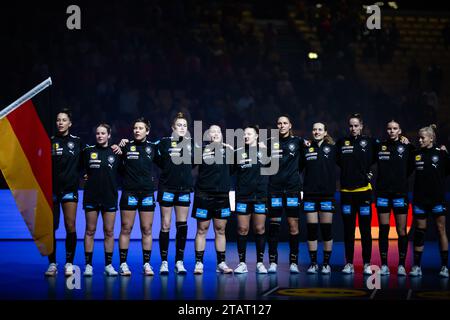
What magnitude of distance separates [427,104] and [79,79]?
7683 mm

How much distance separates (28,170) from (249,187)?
2631mm

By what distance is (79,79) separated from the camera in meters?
15.5

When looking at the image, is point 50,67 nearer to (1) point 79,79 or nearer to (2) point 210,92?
(1) point 79,79

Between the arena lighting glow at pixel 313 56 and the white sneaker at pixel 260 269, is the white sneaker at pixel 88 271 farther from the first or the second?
the arena lighting glow at pixel 313 56

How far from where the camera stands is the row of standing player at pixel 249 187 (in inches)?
366

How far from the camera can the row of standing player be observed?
30.5 ft

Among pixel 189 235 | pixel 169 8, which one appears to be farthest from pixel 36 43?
pixel 189 235

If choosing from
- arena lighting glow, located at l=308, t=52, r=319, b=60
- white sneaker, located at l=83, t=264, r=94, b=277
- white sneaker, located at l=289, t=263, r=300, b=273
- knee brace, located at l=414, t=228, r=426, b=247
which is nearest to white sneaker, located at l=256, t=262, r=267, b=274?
white sneaker, located at l=289, t=263, r=300, b=273

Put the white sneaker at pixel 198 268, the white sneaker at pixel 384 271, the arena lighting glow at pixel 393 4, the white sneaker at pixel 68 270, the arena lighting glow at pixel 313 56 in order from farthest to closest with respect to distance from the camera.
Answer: the arena lighting glow at pixel 393 4, the arena lighting glow at pixel 313 56, the white sneaker at pixel 384 271, the white sneaker at pixel 198 268, the white sneaker at pixel 68 270

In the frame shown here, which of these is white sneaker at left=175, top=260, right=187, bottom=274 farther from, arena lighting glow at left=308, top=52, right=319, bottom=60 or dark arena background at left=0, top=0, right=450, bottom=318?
arena lighting glow at left=308, top=52, right=319, bottom=60

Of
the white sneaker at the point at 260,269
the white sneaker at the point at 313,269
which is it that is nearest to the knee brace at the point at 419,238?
the white sneaker at the point at 313,269

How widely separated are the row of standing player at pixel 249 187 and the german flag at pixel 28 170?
31cm

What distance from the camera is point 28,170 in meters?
8.83

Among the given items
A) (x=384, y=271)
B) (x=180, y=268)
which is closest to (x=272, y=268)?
(x=180, y=268)
